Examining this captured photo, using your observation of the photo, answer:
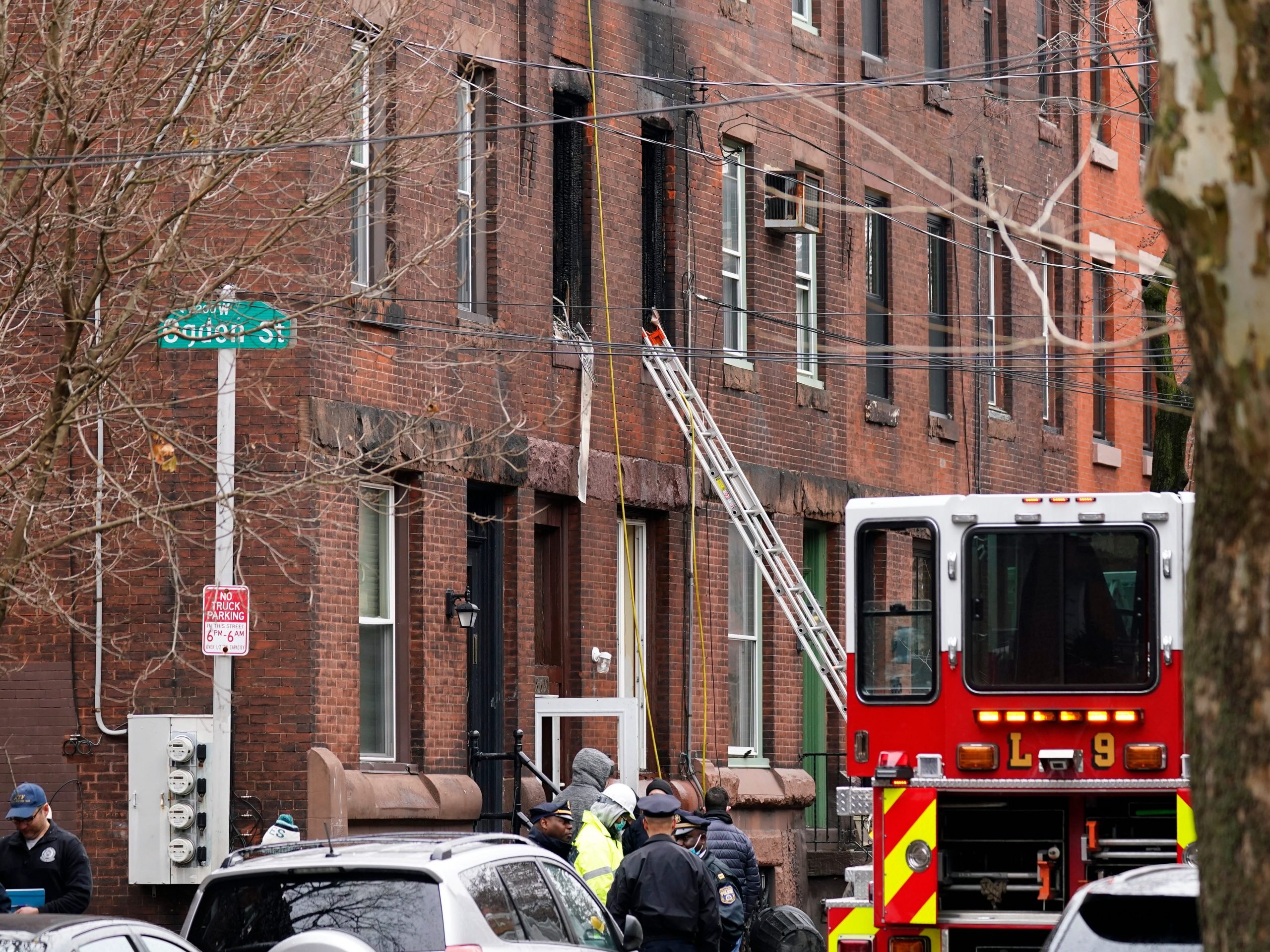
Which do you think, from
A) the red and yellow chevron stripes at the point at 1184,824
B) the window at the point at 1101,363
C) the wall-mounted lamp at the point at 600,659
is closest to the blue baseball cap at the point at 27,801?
the red and yellow chevron stripes at the point at 1184,824

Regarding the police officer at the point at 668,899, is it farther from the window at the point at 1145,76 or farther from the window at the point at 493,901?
the window at the point at 1145,76

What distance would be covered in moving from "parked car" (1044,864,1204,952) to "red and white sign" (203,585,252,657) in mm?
7240

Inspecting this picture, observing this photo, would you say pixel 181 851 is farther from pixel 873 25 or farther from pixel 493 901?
pixel 873 25

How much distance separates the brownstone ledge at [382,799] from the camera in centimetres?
1653

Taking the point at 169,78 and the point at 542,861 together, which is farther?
the point at 169,78

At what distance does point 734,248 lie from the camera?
23500mm

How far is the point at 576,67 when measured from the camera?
20812 millimetres

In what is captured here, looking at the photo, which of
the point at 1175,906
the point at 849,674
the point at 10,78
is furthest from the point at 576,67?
the point at 1175,906

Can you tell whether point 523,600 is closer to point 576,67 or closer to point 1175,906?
point 576,67

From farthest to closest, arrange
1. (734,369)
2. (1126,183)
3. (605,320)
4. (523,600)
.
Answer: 1. (1126,183)
2. (734,369)
3. (605,320)
4. (523,600)

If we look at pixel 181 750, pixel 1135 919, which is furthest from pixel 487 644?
pixel 1135 919

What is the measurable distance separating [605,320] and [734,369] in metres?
2.17

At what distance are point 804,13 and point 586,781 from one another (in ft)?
40.1

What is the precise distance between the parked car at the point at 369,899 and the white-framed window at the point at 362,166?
5306 mm
